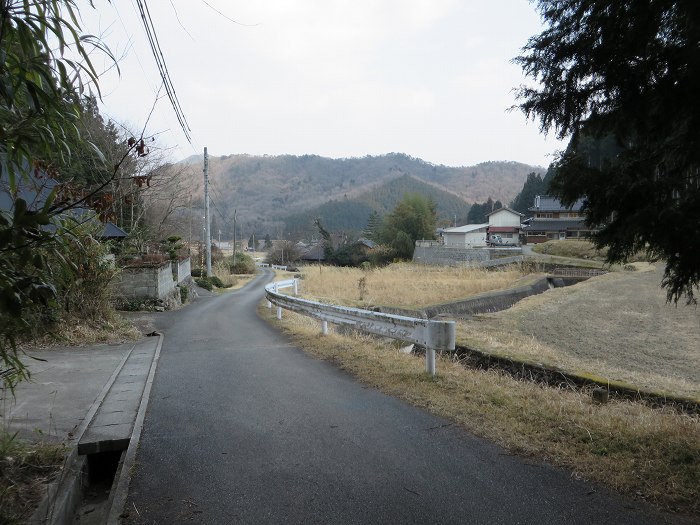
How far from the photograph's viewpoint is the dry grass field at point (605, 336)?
317 inches

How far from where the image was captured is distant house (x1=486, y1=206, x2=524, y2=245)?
78.2 metres

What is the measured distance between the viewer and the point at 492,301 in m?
20.6

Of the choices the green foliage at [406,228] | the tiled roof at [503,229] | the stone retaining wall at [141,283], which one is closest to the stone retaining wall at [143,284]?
the stone retaining wall at [141,283]

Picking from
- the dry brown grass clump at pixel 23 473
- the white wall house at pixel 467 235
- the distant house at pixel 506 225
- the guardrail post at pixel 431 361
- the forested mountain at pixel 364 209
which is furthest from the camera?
the forested mountain at pixel 364 209

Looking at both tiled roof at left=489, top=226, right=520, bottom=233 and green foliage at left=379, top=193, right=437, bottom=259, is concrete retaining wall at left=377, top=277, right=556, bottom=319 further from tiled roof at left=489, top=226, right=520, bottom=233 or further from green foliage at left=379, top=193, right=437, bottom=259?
tiled roof at left=489, top=226, right=520, bottom=233

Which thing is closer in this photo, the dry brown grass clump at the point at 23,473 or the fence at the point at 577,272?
the dry brown grass clump at the point at 23,473

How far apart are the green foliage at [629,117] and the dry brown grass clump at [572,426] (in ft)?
3.93

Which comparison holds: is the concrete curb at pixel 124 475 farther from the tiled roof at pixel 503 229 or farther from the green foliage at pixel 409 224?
the tiled roof at pixel 503 229

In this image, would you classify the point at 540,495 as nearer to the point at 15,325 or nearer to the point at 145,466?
the point at 145,466

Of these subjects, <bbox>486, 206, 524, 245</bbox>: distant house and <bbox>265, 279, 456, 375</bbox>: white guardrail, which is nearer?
<bbox>265, 279, 456, 375</bbox>: white guardrail

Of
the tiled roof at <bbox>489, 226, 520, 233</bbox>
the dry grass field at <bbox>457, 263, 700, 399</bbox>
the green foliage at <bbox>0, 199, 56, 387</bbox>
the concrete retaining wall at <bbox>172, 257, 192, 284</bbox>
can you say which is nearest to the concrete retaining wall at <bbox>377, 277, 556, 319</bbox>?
the dry grass field at <bbox>457, 263, 700, 399</bbox>

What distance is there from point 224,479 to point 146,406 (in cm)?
239

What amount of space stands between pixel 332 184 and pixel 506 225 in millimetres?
90610

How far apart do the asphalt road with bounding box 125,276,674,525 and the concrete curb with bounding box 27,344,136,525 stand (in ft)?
1.35
